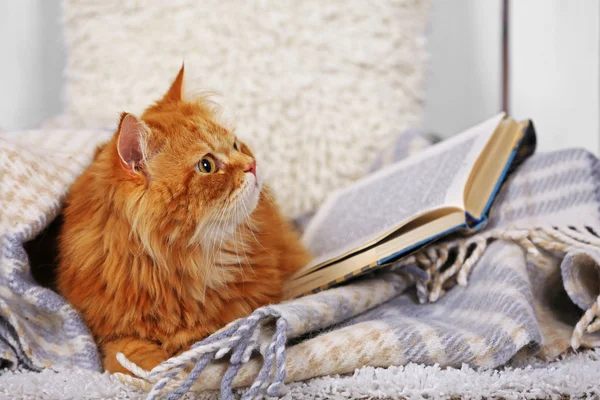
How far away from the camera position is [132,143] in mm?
705

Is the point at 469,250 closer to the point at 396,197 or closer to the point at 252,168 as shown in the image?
the point at 396,197

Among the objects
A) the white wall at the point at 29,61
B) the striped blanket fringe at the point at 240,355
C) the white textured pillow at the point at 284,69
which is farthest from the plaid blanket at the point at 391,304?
the white wall at the point at 29,61

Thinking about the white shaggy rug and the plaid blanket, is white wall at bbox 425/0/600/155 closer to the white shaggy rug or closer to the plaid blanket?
the plaid blanket

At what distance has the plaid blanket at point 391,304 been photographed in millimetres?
640

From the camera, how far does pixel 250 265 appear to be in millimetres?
818

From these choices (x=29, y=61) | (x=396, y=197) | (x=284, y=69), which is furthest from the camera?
(x=29, y=61)

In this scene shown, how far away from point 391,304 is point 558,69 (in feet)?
4.71

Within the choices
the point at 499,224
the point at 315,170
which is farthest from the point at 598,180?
the point at 315,170

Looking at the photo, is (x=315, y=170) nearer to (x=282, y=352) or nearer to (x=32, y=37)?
(x=282, y=352)

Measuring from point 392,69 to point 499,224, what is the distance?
2.16ft

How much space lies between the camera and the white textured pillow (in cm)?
142

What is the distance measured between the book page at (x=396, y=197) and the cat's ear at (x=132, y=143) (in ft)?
1.16

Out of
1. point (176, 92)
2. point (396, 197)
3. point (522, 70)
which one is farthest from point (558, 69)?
point (176, 92)

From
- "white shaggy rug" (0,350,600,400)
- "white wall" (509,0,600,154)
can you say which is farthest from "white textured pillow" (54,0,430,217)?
"white shaggy rug" (0,350,600,400)
